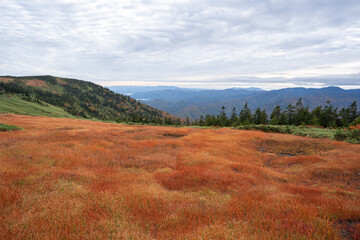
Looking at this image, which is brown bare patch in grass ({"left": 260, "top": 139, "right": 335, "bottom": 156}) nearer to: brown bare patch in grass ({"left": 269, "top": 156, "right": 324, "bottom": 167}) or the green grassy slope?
brown bare patch in grass ({"left": 269, "top": 156, "right": 324, "bottom": 167})

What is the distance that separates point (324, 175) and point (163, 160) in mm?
11790

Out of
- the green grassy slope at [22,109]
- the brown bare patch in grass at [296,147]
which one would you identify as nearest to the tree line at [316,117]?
the brown bare patch in grass at [296,147]

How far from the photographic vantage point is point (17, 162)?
930 cm

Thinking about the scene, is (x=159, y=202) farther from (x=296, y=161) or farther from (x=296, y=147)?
(x=296, y=147)

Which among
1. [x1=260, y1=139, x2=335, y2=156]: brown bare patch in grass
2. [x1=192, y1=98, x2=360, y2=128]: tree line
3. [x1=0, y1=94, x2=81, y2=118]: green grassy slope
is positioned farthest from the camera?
[x1=0, y1=94, x2=81, y2=118]: green grassy slope

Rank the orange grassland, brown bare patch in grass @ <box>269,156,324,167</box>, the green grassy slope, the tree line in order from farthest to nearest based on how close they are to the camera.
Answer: the green grassy slope
the tree line
brown bare patch in grass @ <box>269,156,324,167</box>
the orange grassland

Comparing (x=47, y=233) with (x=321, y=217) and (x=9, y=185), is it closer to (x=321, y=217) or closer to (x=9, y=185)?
(x=9, y=185)

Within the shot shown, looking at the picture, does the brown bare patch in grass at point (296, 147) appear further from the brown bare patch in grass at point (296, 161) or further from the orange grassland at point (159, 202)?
the orange grassland at point (159, 202)

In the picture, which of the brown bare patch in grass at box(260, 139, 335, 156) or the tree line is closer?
the brown bare patch in grass at box(260, 139, 335, 156)

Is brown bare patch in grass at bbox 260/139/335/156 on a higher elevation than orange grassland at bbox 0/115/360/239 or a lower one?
lower

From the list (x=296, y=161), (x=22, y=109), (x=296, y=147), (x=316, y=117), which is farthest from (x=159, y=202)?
(x=22, y=109)

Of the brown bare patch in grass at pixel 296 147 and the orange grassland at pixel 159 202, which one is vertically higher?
the orange grassland at pixel 159 202

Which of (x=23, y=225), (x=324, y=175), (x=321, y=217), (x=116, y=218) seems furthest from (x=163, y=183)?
(x=324, y=175)


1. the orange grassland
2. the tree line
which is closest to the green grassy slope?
the orange grassland
